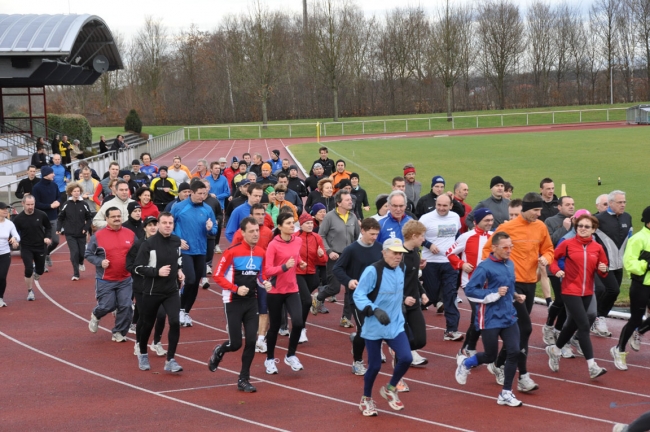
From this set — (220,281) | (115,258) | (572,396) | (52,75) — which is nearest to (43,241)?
(115,258)

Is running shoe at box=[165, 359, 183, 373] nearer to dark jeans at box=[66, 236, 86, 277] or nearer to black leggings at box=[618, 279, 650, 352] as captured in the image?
black leggings at box=[618, 279, 650, 352]

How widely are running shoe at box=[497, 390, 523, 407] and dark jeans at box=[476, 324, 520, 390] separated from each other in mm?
52

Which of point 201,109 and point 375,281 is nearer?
point 375,281

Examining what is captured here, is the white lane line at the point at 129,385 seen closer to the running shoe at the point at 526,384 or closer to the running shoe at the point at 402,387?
the running shoe at the point at 402,387

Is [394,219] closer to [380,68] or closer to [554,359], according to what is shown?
[554,359]

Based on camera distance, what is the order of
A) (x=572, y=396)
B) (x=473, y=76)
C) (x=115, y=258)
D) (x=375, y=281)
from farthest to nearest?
(x=473, y=76) → (x=115, y=258) → (x=572, y=396) → (x=375, y=281)

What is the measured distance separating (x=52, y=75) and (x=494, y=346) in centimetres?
3264

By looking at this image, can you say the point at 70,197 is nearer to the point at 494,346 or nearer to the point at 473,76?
the point at 494,346

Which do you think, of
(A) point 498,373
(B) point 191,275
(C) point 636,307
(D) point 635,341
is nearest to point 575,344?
(D) point 635,341

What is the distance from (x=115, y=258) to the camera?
10344 millimetres

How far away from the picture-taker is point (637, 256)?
30.2 feet

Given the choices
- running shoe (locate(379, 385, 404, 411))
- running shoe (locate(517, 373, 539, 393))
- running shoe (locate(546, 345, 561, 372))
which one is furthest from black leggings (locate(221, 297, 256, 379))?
running shoe (locate(546, 345, 561, 372))

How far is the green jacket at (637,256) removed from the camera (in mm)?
9125

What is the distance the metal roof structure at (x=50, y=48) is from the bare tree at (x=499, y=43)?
53.7m
